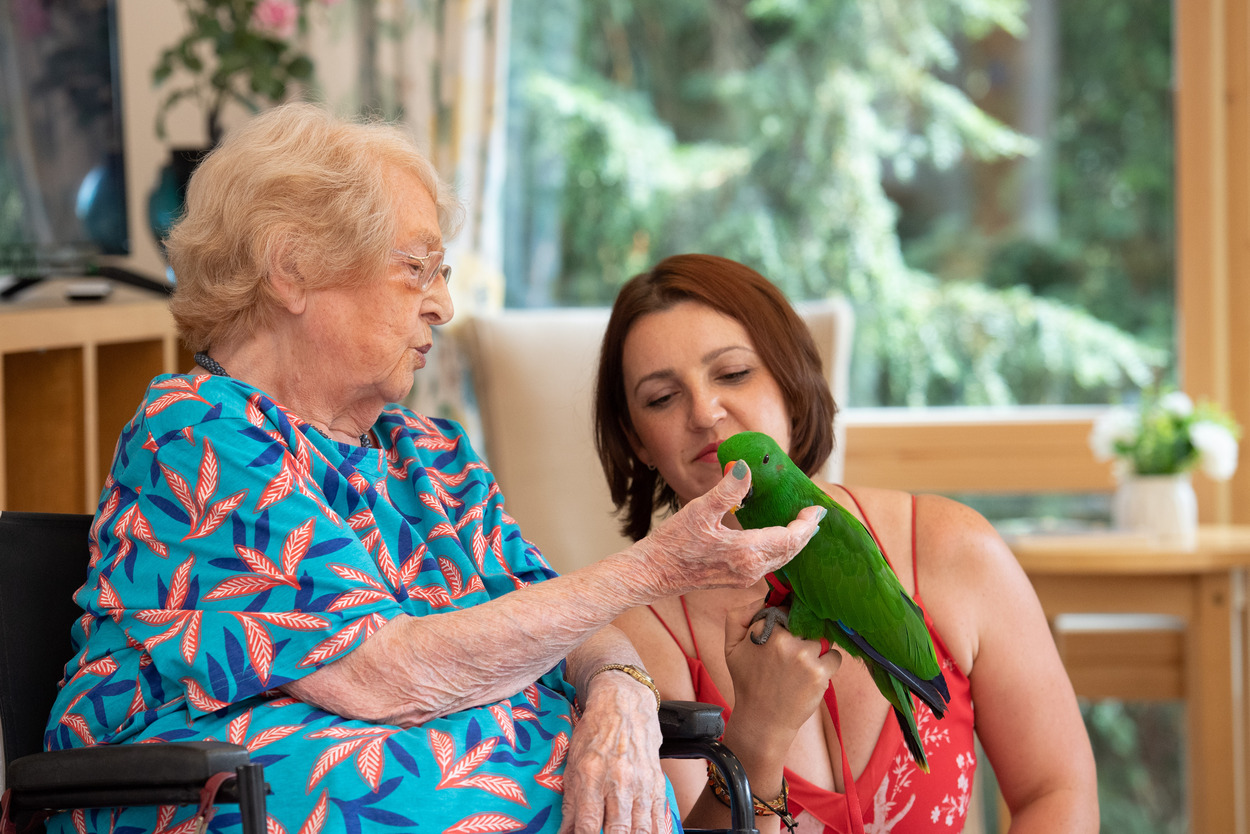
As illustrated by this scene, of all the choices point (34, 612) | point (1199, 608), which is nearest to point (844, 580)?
point (34, 612)

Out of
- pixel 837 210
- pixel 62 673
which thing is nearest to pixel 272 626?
pixel 62 673

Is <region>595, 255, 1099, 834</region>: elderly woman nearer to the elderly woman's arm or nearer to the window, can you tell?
the elderly woman's arm

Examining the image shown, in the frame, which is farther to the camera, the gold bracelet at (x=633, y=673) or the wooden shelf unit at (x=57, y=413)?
the wooden shelf unit at (x=57, y=413)

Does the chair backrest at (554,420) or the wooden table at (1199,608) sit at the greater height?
the chair backrest at (554,420)

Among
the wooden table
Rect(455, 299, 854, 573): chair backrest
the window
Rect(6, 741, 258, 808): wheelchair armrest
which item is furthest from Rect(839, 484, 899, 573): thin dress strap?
the window

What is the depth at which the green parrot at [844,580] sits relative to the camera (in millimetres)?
1277

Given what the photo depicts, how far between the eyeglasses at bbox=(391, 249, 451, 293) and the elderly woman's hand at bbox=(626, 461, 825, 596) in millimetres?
428

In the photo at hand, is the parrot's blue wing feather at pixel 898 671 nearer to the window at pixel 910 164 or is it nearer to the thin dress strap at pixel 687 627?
the thin dress strap at pixel 687 627

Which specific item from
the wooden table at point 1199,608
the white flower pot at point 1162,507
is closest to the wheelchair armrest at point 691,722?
the wooden table at point 1199,608

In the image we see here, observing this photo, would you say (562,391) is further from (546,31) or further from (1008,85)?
(1008,85)

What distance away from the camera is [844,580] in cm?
129

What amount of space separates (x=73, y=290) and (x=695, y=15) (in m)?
1.94

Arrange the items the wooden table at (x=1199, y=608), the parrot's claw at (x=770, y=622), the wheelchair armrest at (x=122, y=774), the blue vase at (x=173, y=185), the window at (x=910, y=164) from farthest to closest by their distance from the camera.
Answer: the window at (x=910, y=164) < the wooden table at (x=1199, y=608) < the blue vase at (x=173, y=185) < the parrot's claw at (x=770, y=622) < the wheelchair armrest at (x=122, y=774)

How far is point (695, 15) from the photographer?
3291mm
